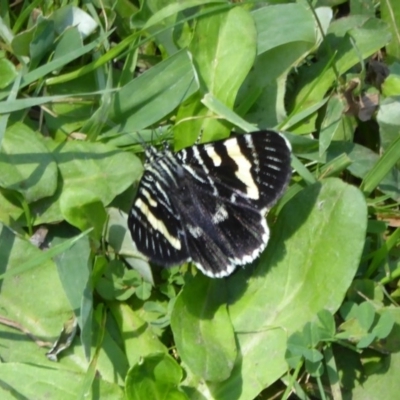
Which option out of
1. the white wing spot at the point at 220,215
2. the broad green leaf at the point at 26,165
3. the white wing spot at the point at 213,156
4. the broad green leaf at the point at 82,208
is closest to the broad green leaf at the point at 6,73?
the broad green leaf at the point at 26,165

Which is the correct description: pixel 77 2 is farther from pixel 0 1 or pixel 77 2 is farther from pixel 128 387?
pixel 128 387

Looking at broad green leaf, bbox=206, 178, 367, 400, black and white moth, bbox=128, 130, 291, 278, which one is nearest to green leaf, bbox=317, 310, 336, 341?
broad green leaf, bbox=206, 178, 367, 400

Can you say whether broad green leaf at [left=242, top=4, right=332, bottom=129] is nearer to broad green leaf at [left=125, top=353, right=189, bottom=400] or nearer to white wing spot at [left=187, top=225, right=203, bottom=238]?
white wing spot at [left=187, top=225, right=203, bottom=238]

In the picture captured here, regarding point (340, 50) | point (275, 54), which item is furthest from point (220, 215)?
point (340, 50)

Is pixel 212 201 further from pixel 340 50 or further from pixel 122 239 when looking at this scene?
pixel 340 50

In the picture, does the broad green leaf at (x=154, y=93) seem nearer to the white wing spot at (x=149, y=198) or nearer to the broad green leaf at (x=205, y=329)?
the white wing spot at (x=149, y=198)

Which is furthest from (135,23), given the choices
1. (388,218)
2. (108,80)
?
(388,218)
